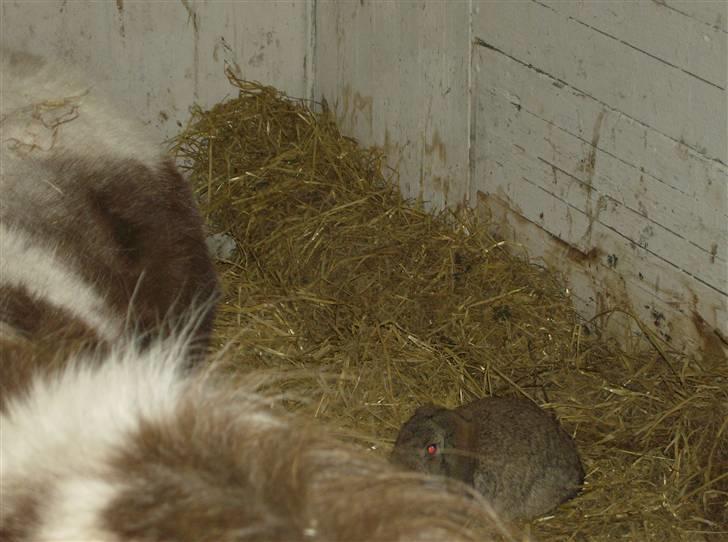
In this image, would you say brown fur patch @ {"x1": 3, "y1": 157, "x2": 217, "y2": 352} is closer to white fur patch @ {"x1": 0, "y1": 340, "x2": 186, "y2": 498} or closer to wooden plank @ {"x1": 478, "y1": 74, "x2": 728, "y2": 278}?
white fur patch @ {"x1": 0, "y1": 340, "x2": 186, "y2": 498}

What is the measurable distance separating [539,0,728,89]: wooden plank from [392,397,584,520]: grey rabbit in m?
0.88

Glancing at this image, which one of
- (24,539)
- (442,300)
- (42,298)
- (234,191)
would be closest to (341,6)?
(234,191)

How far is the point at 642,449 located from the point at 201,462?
1.92 meters

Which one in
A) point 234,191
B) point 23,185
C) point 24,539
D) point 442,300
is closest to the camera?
point 24,539

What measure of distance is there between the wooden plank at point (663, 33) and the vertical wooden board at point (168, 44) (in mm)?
1320

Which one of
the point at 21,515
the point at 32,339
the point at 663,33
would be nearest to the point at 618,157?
the point at 663,33

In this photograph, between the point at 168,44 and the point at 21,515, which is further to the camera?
the point at 168,44

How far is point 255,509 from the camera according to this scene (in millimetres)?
1075

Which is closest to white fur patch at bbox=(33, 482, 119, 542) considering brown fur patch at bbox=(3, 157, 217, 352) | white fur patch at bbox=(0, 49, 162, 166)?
brown fur patch at bbox=(3, 157, 217, 352)

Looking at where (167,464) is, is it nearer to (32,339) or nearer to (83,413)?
(83,413)

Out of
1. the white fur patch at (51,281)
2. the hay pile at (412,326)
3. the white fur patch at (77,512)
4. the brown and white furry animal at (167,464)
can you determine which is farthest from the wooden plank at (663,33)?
the white fur patch at (77,512)

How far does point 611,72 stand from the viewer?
303 centimetres

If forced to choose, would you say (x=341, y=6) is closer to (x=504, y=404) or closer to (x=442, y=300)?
(x=442, y=300)

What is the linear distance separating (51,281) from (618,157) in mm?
1598
